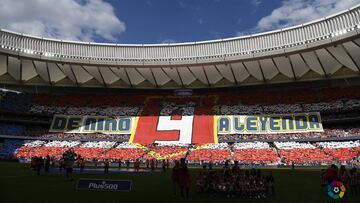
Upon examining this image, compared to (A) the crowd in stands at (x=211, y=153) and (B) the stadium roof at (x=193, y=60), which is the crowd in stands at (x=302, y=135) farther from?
(B) the stadium roof at (x=193, y=60)

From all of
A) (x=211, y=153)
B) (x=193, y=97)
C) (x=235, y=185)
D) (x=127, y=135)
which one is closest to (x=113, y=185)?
(x=235, y=185)

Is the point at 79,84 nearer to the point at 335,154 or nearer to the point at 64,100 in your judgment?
the point at 64,100

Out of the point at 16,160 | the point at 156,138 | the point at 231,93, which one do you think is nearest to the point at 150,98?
the point at 156,138

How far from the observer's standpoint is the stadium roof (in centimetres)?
3843

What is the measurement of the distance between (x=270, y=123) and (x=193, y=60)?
14.7 m

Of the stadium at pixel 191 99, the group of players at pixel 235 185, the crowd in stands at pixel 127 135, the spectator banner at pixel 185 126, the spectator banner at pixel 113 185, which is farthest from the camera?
the spectator banner at pixel 185 126

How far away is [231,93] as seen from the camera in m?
54.3

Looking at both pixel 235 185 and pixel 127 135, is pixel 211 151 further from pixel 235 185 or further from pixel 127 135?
pixel 235 185

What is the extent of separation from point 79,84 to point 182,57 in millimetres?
19304

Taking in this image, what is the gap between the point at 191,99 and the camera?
55.0 m

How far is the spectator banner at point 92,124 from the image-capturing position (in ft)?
160

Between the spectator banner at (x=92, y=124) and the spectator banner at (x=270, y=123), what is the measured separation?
50.3ft

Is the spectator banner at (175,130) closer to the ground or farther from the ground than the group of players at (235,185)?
farther from the ground

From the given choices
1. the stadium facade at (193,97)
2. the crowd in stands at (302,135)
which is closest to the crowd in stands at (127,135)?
the crowd in stands at (302,135)
